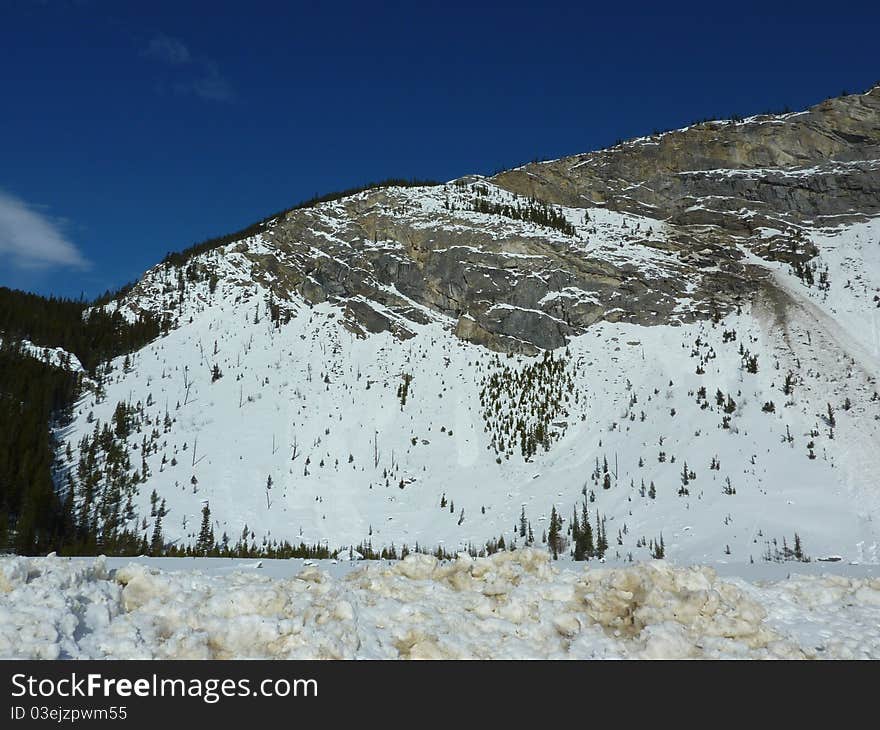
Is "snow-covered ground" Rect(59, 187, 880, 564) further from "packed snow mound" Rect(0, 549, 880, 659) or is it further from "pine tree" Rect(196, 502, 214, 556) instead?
"packed snow mound" Rect(0, 549, 880, 659)

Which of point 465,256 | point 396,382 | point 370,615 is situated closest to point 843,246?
point 465,256

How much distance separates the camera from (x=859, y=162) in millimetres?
79938

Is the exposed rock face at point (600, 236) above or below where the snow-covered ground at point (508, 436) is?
above

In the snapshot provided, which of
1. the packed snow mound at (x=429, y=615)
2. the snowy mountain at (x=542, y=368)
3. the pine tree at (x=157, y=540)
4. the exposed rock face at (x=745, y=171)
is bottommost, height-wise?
the pine tree at (x=157, y=540)

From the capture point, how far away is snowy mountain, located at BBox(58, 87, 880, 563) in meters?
41.4

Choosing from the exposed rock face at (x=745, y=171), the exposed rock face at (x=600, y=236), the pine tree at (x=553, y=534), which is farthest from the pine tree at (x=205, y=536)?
the exposed rock face at (x=745, y=171)

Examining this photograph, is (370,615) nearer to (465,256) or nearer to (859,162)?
(465,256)

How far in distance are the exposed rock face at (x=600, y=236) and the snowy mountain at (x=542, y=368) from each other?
361 millimetres

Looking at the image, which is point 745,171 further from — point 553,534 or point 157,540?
point 157,540

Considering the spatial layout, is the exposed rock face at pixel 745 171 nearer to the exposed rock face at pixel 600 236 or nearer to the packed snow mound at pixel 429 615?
the exposed rock face at pixel 600 236

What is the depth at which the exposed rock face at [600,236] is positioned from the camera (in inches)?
2657

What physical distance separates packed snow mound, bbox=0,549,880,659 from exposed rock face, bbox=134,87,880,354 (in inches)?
2264

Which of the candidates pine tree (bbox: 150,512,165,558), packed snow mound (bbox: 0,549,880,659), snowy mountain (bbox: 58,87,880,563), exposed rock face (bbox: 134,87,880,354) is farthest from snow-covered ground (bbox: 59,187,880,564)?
packed snow mound (bbox: 0,549,880,659)
